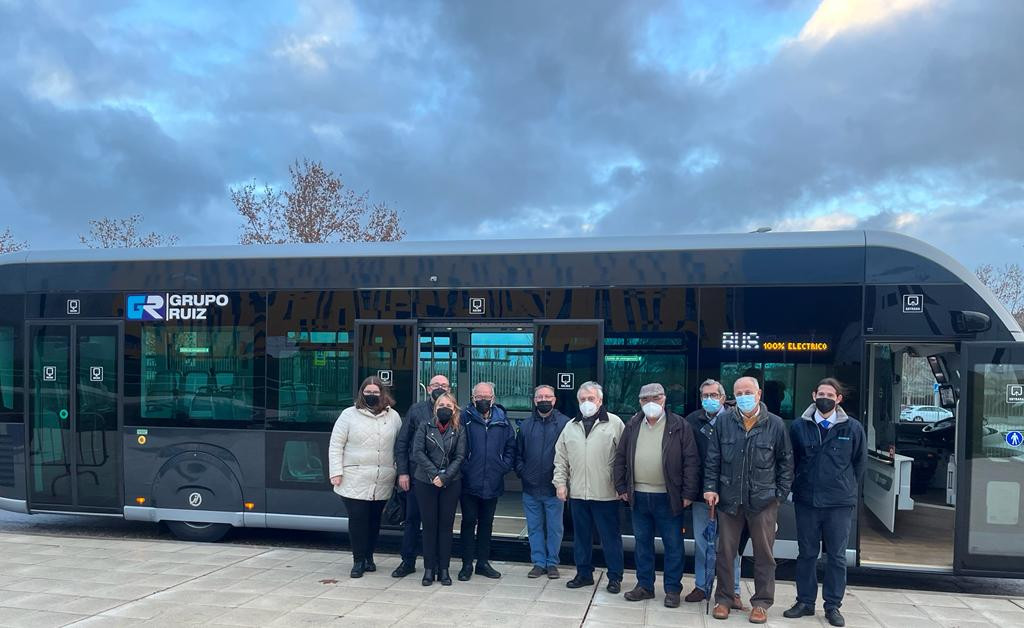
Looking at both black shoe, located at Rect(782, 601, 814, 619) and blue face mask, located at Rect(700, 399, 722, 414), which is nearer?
black shoe, located at Rect(782, 601, 814, 619)

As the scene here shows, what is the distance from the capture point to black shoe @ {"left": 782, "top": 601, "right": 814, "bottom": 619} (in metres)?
5.49

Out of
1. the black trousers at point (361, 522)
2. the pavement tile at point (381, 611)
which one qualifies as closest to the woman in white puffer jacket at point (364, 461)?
the black trousers at point (361, 522)

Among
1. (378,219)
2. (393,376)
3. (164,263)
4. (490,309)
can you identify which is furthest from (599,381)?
(378,219)

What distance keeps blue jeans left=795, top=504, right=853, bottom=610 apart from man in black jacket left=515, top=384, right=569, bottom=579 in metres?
1.91

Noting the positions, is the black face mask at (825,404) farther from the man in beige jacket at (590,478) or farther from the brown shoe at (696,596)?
the brown shoe at (696,596)

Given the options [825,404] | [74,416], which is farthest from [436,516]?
[74,416]

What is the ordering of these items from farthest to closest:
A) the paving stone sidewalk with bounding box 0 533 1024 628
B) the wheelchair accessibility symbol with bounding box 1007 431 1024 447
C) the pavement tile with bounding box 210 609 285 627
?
the wheelchair accessibility symbol with bounding box 1007 431 1024 447 < the paving stone sidewalk with bounding box 0 533 1024 628 < the pavement tile with bounding box 210 609 285 627

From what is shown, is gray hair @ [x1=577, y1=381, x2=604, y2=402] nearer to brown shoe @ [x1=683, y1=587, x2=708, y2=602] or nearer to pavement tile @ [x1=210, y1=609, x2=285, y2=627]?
brown shoe @ [x1=683, y1=587, x2=708, y2=602]

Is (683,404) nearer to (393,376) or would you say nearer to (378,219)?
(393,376)

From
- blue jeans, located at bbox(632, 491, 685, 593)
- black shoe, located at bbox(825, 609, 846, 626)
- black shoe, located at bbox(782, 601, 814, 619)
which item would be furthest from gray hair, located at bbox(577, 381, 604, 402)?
black shoe, located at bbox(825, 609, 846, 626)

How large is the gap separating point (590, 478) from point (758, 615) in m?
1.54

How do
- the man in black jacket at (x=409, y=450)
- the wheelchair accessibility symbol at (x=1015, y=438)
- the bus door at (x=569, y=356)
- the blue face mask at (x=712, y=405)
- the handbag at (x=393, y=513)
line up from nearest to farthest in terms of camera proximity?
1. the blue face mask at (x=712, y=405)
2. the wheelchair accessibility symbol at (x=1015, y=438)
3. the man in black jacket at (x=409, y=450)
4. the bus door at (x=569, y=356)
5. the handbag at (x=393, y=513)

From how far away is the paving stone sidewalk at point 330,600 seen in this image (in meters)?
5.39

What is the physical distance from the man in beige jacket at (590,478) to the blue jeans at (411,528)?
124cm
